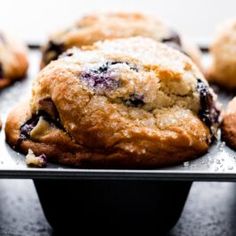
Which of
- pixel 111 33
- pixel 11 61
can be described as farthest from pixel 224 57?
pixel 11 61

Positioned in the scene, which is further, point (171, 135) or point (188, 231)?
point (188, 231)

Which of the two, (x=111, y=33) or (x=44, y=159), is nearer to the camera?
(x=44, y=159)

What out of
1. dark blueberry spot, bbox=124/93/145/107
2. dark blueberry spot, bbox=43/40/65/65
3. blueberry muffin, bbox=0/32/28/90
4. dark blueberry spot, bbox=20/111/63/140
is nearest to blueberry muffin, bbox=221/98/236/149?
dark blueberry spot, bbox=124/93/145/107

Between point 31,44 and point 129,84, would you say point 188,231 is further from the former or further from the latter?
point 31,44

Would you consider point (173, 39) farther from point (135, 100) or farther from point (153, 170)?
point (153, 170)

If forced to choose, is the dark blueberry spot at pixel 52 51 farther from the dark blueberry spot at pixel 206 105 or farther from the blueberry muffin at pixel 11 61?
the dark blueberry spot at pixel 206 105

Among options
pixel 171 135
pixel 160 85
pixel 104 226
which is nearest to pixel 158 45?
pixel 160 85

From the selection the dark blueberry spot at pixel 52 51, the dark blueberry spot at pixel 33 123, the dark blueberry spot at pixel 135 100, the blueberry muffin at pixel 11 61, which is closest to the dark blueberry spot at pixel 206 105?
the dark blueberry spot at pixel 135 100
